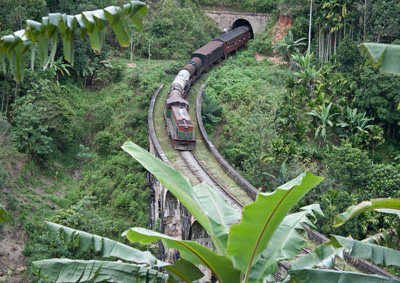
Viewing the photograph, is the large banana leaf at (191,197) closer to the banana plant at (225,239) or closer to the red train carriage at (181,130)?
the banana plant at (225,239)

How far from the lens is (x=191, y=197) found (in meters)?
6.44

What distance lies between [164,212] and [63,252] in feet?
15.5

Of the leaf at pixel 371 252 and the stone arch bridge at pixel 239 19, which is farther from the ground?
the stone arch bridge at pixel 239 19

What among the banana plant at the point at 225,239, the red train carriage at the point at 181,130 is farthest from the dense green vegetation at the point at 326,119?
the banana plant at the point at 225,239

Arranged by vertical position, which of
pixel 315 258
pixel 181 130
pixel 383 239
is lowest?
pixel 181 130

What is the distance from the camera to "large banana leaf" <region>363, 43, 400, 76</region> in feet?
16.0

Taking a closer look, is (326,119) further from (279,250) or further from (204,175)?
(279,250)

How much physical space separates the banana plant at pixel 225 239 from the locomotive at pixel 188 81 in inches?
693

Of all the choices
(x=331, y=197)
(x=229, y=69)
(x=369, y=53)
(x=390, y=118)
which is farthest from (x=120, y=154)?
(x=369, y=53)

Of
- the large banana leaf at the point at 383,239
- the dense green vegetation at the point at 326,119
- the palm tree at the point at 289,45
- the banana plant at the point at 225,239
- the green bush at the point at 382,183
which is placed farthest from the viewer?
the palm tree at the point at 289,45

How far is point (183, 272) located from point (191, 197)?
101 cm

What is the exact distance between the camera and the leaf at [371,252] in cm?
616

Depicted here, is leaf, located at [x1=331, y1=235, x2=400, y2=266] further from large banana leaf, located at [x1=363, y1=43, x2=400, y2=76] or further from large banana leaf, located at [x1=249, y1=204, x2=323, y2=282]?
large banana leaf, located at [x1=363, y1=43, x2=400, y2=76]

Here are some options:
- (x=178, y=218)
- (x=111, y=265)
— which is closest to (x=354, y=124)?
(x=178, y=218)
